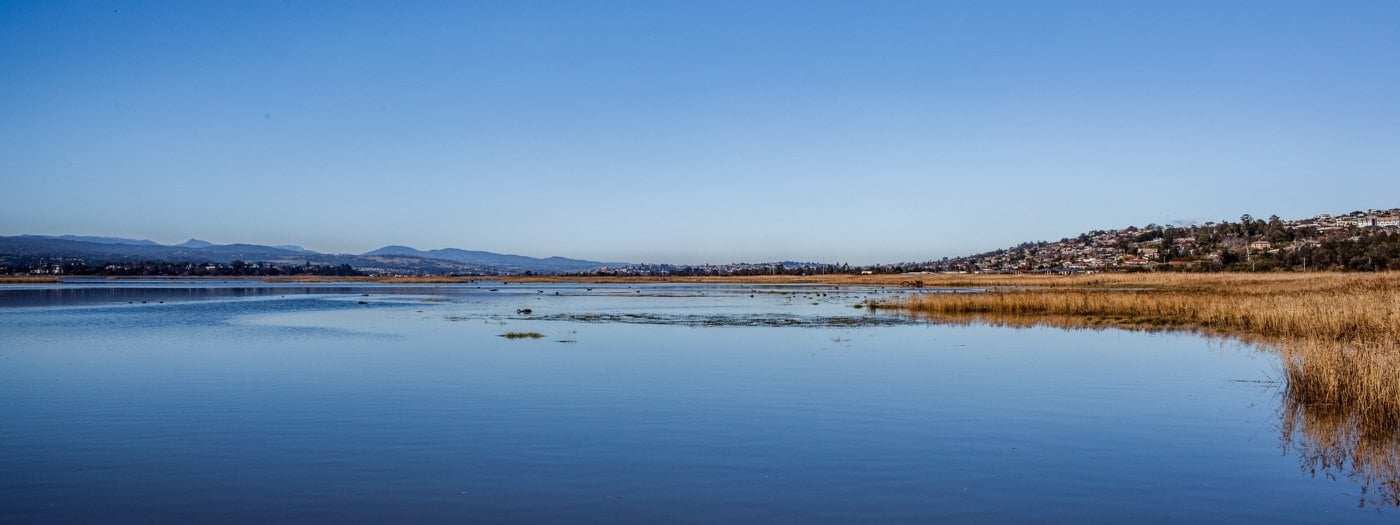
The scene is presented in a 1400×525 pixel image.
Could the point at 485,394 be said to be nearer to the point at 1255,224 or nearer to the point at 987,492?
the point at 987,492

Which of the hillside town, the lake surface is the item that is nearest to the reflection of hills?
the lake surface

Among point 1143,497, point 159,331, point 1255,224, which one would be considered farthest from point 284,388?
point 1255,224

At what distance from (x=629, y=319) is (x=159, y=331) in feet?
52.2

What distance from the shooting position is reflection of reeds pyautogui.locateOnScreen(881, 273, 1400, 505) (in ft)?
37.4

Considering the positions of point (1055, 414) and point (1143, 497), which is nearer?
point (1143, 497)

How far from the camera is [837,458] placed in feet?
36.1

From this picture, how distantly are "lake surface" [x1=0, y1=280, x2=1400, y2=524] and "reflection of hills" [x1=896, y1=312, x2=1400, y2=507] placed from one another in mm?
298

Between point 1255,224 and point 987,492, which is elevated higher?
point 1255,224

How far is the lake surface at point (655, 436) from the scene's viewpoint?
8.91 m

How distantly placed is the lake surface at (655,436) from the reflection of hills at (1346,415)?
0.30 metres

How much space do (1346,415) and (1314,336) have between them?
9.43 m

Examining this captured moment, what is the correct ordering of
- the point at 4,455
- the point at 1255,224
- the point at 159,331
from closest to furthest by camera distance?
the point at 4,455 → the point at 159,331 → the point at 1255,224

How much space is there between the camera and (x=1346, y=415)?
13531 mm

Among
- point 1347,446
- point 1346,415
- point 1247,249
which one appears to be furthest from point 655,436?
point 1247,249
